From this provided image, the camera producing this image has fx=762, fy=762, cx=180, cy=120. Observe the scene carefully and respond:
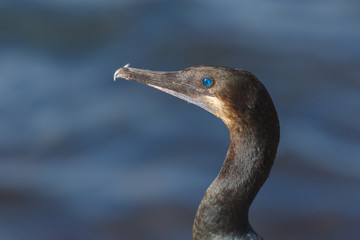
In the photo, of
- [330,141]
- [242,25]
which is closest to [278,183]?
[330,141]

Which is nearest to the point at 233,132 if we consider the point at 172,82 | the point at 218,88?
the point at 218,88

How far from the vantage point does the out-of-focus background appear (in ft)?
18.6

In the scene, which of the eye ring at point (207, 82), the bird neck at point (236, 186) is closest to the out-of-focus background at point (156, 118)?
the bird neck at point (236, 186)

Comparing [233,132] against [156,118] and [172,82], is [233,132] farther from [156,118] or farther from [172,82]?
[156,118]

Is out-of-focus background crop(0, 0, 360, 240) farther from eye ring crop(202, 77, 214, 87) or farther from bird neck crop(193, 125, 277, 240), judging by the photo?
eye ring crop(202, 77, 214, 87)

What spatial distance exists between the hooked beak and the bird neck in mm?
268

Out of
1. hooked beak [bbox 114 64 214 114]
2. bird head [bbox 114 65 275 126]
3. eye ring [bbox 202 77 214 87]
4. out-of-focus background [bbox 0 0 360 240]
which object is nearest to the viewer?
bird head [bbox 114 65 275 126]

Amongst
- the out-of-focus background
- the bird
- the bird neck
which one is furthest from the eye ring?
the out-of-focus background

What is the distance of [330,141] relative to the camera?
20.5ft

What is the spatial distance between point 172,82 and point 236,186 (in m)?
0.60

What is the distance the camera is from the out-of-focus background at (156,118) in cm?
566

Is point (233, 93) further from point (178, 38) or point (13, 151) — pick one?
point (178, 38)

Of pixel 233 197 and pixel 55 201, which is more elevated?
pixel 55 201

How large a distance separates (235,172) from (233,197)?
0.42 ft
